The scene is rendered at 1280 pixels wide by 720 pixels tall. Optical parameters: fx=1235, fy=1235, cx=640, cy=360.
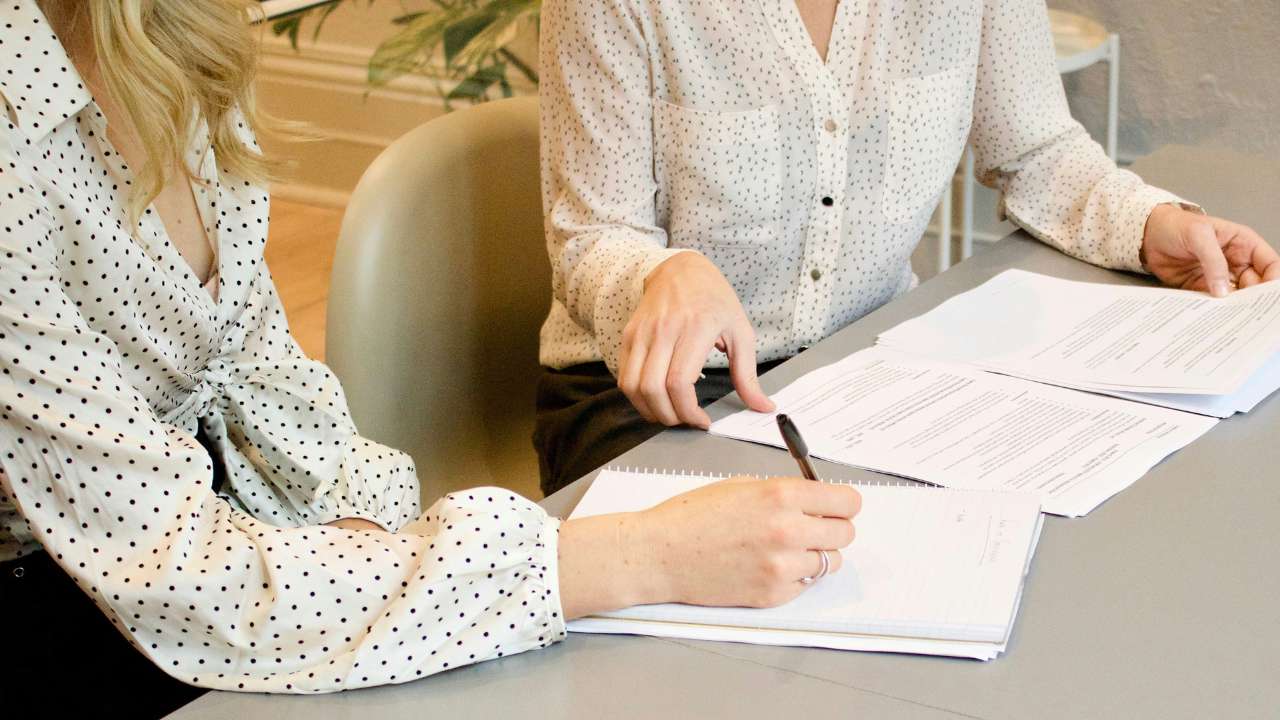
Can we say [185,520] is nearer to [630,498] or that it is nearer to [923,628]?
[630,498]

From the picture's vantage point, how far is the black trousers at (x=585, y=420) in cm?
120

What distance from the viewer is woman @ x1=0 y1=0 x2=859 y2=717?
0.72 metres

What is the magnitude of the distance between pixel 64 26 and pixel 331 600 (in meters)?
0.45

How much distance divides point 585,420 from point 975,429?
446 mm

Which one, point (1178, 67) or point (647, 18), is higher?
point (647, 18)

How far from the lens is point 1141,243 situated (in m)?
1.22

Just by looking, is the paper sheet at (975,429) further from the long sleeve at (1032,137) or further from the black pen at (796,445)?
the long sleeve at (1032,137)

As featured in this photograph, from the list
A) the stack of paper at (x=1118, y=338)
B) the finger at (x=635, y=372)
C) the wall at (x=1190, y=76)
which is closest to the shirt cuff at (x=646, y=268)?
the finger at (x=635, y=372)

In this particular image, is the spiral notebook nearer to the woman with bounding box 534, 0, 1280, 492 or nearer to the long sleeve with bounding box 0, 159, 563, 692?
the long sleeve with bounding box 0, 159, 563, 692

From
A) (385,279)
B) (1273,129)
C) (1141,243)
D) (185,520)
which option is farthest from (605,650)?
(1273,129)

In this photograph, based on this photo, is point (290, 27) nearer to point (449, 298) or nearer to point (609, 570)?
point (449, 298)

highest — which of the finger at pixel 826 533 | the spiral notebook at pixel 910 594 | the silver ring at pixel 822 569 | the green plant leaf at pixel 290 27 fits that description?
the green plant leaf at pixel 290 27

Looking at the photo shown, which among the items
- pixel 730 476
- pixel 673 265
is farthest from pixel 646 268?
pixel 730 476

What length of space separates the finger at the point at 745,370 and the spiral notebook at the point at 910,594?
0.57 feet
